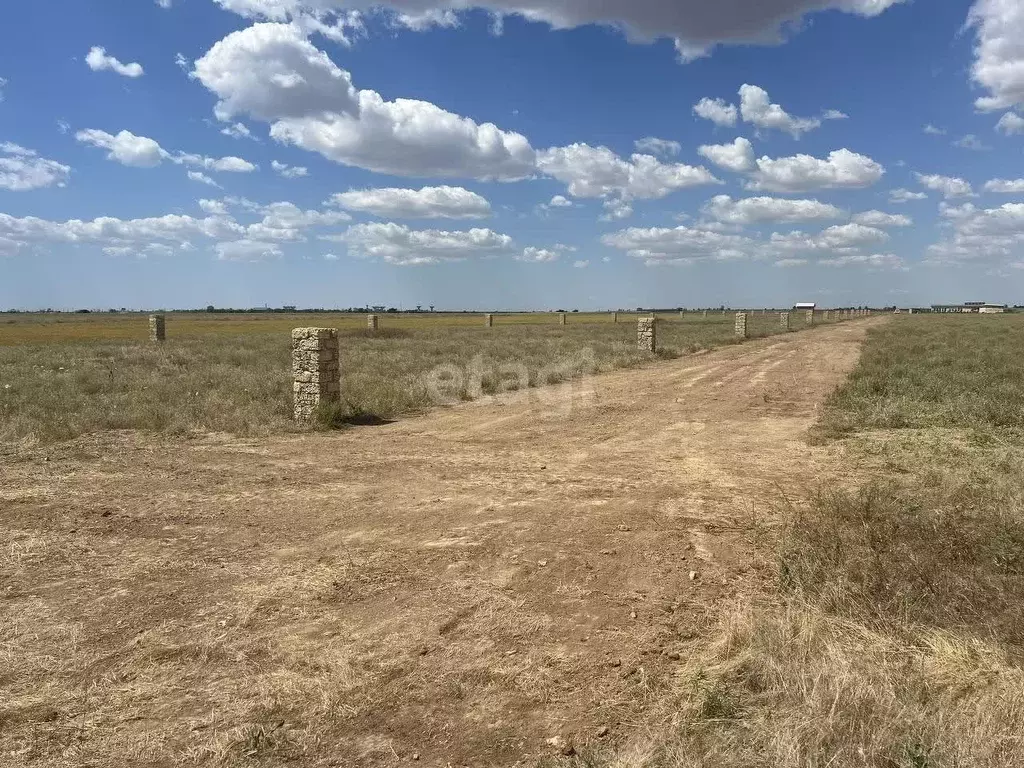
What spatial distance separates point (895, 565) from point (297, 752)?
360 centimetres

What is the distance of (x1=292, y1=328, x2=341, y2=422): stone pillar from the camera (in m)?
11.3

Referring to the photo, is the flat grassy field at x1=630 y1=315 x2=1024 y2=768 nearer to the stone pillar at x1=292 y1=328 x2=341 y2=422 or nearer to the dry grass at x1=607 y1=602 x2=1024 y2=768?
the dry grass at x1=607 y1=602 x2=1024 y2=768

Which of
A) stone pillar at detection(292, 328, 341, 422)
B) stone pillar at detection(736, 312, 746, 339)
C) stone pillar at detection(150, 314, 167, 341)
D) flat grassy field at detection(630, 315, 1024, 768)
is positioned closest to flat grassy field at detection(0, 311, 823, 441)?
stone pillar at detection(292, 328, 341, 422)

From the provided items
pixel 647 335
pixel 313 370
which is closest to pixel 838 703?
pixel 313 370

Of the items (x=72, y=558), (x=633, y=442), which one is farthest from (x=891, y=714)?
(x=633, y=442)

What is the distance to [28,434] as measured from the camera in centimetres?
965

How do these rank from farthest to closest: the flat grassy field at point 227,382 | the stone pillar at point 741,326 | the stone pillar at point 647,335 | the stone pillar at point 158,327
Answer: the stone pillar at point 741,326
the stone pillar at point 158,327
the stone pillar at point 647,335
the flat grassy field at point 227,382

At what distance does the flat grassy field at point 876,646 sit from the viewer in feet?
8.72

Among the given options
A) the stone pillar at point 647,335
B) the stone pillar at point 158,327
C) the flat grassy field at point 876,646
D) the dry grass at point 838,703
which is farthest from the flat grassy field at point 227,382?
the dry grass at point 838,703

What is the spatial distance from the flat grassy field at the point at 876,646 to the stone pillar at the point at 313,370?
7.97 meters

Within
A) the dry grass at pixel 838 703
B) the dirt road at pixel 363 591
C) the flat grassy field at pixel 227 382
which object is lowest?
the dirt road at pixel 363 591

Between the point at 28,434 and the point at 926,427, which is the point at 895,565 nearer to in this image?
the point at 926,427

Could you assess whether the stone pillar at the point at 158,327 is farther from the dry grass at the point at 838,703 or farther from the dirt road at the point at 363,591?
the dry grass at the point at 838,703

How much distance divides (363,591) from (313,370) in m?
7.27
